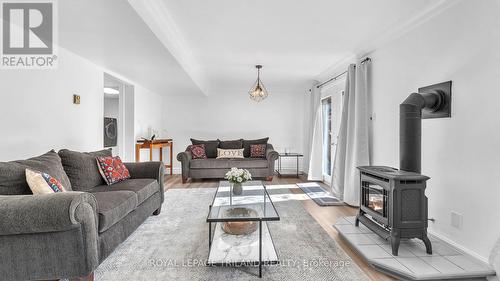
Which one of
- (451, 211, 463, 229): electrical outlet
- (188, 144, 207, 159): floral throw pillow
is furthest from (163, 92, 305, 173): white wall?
(451, 211, 463, 229): electrical outlet

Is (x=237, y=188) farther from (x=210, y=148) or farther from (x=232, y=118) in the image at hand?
(x=232, y=118)

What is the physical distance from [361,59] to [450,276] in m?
3.06

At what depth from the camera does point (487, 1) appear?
84.7 inches

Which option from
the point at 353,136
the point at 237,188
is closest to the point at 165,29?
the point at 237,188

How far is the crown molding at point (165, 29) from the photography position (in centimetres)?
235

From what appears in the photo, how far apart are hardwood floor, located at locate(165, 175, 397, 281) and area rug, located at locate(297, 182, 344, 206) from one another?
0.13m

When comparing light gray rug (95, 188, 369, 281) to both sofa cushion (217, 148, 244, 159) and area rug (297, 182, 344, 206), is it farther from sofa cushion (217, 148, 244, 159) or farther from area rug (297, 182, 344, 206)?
sofa cushion (217, 148, 244, 159)

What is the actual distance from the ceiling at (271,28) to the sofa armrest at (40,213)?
155 centimetres

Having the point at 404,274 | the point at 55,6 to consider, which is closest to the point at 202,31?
the point at 55,6

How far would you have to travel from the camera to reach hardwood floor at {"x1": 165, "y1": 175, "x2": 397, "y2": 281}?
219 cm

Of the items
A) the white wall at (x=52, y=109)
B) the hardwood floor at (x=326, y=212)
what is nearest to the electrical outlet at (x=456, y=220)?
the hardwood floor at (x=326, y=212)

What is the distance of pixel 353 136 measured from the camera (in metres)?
4.05

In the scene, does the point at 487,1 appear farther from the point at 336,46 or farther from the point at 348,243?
the point at 348,243

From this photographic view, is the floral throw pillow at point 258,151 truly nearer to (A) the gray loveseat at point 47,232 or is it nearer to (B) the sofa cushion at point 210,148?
(B) the sofa cushion at point 210,148
